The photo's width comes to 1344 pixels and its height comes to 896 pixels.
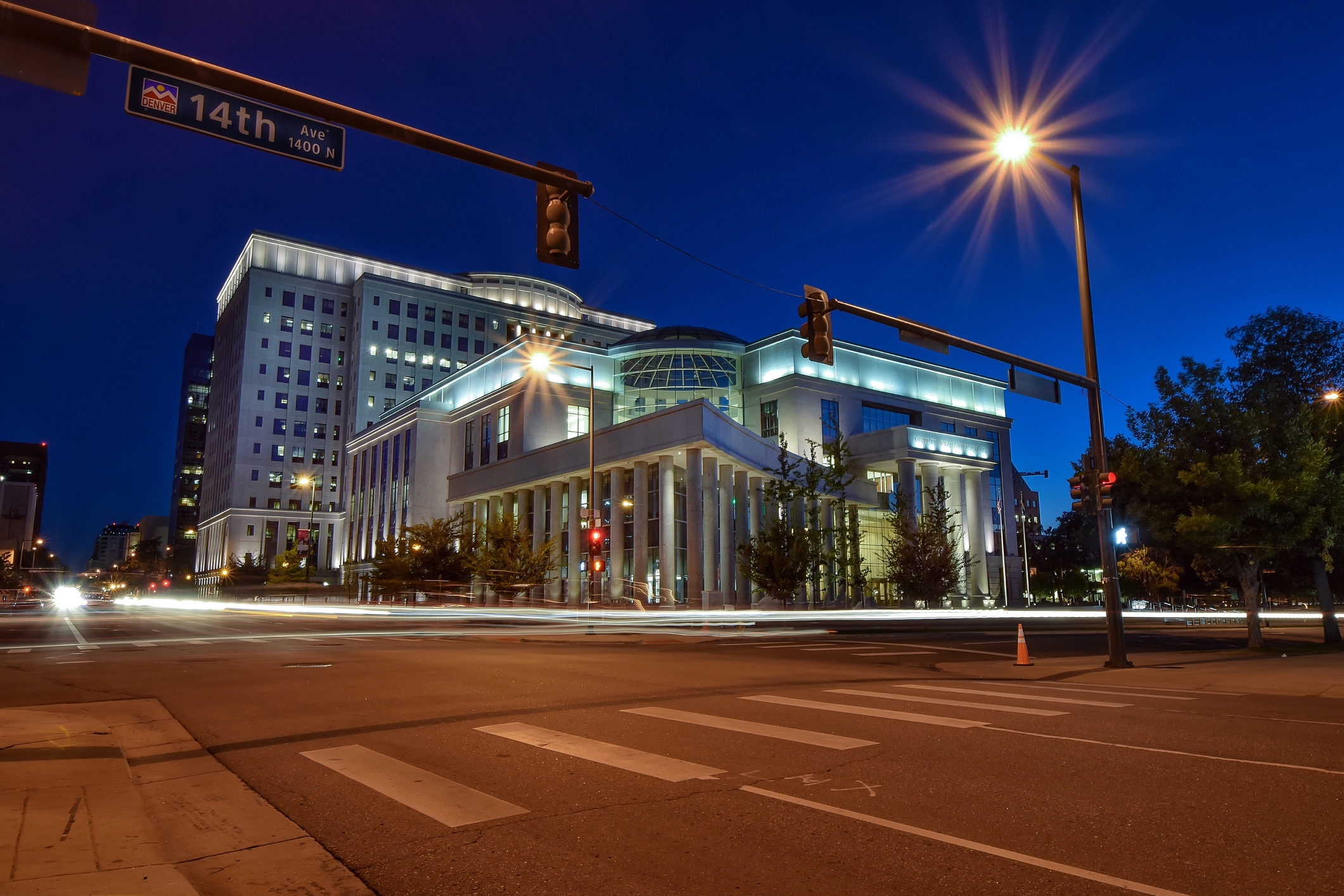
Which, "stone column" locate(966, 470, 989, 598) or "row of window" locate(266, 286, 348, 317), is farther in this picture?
"row of window" locate(266, 286, 348, 317)

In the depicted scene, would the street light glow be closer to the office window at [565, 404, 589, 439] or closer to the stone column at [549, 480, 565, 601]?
the stone column at [549, 480, 565, 601]

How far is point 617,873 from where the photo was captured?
4.50 metres

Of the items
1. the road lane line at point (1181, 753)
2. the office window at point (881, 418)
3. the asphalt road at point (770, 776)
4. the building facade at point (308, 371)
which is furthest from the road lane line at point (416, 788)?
the building facade at point (308, 371)

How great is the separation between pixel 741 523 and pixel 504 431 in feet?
76.4

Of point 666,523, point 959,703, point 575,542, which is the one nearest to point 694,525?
point 666,523

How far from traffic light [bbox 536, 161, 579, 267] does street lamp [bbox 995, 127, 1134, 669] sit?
1091 centimetres

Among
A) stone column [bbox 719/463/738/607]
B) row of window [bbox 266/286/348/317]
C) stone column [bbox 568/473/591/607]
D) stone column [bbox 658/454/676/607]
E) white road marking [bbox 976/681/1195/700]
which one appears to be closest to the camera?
white road marking [bbox 976/681/1195/700]

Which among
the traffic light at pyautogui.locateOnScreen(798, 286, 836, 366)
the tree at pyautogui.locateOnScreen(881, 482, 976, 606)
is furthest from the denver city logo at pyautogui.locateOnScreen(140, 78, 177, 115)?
the tree at pyautogui.locateOnScreen(881, 482, 976, 606)

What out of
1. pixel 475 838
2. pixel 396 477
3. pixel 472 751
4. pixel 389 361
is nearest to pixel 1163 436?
pixel 472 751

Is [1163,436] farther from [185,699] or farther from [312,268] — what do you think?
[312,268]

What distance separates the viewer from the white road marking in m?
11.8

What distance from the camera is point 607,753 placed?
7.51 m

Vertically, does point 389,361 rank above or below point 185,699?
above

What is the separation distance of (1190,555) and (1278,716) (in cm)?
2451
